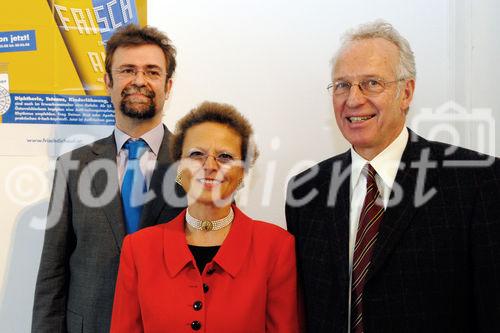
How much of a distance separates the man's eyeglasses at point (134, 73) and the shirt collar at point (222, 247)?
29.0 inches

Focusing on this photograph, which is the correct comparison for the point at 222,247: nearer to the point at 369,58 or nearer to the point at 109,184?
the point at 109,184

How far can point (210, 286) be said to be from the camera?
1.65 metres

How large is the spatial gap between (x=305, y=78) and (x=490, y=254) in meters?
1.23

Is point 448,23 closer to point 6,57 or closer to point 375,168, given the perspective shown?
point 375,168

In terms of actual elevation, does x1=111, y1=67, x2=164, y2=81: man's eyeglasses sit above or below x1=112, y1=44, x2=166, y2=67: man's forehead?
below

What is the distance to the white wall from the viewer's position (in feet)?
7.80

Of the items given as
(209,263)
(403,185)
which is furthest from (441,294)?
(209,263)

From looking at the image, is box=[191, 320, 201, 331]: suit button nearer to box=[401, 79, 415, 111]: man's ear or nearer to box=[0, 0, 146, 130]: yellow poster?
box=[401, 79, 415, 111]: man's ear

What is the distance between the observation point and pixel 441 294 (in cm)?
158

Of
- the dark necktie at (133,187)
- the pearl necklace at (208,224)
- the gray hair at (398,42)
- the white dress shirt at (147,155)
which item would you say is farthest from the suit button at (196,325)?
the gray hair at (398,42)

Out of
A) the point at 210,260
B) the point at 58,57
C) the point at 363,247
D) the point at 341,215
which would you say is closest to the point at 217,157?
the point at 210,260

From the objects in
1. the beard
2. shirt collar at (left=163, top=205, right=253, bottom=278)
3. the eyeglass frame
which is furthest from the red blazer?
the eyeglass frame

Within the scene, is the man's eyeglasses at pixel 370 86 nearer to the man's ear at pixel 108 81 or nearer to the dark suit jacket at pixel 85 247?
the dark suit jacket at pixel 85 247

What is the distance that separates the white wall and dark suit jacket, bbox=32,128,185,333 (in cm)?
31
